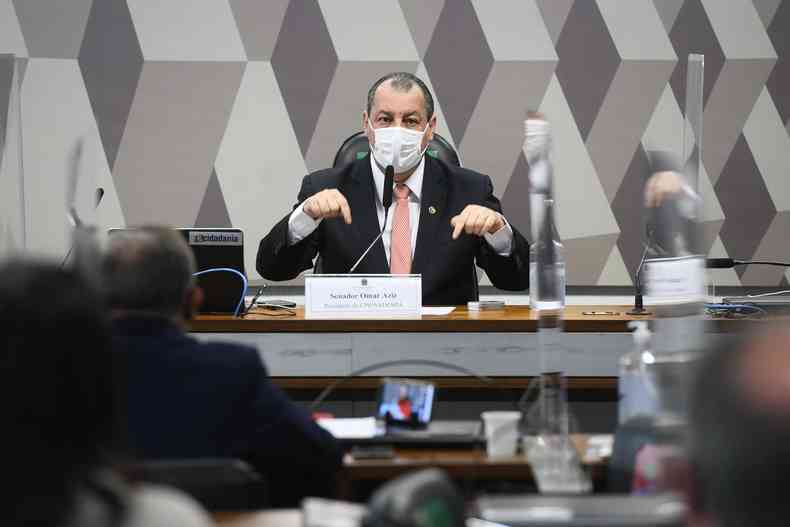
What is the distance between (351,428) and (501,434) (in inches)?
12.9

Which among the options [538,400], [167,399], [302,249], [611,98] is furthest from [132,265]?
[611,98]

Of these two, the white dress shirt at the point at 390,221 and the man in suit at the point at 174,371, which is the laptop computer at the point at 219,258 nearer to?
the white dress shirt at the point at 390,221

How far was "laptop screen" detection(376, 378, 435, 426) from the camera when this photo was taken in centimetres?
210

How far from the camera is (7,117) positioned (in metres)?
4.48

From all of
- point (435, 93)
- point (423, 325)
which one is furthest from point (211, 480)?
point (435, 93)

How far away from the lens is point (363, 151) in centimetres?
375

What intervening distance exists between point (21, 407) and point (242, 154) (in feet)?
12.2

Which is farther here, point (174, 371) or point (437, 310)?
point (437, 310)

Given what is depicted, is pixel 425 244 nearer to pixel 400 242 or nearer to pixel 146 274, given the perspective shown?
pixel 400 242

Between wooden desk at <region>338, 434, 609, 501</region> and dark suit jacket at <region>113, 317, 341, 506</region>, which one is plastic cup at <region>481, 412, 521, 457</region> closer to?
wooden desk at <region>338, 434, 609, 501</region>

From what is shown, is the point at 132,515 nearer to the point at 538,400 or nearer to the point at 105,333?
the point at 105,333

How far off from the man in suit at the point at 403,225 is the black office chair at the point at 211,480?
6.61ft

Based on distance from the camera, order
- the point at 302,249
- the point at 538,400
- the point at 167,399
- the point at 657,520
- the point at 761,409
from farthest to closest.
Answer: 1. the point at 302,249
2. the point at 538,400
3. the point at 167,399
4. the point at 657,520
5. the point at 761,409

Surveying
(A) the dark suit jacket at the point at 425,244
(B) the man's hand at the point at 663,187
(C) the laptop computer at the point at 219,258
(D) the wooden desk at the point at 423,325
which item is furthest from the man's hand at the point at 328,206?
(B) the man's hand at the point at 663,187
